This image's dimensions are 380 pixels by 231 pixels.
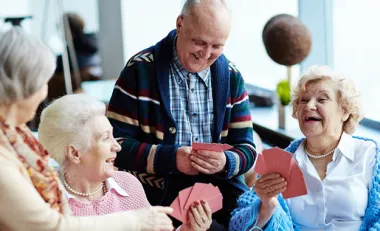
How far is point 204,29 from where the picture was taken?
2.94 m

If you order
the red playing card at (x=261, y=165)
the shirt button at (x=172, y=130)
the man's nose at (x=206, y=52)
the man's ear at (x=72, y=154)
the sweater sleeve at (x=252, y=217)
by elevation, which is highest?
the man's nose at (x=206, y=52)

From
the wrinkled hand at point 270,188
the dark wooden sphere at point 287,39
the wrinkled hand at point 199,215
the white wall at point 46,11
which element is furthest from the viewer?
the white wall at point 46,11

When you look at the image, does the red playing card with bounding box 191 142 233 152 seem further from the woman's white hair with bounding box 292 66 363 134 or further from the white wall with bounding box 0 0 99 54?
the white wall with bounding box 0 0 99 54

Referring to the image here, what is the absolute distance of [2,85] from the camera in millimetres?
1780

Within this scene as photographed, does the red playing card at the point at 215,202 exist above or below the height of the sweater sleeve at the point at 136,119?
below

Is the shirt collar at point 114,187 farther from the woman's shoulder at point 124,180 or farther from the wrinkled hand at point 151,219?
the wrinkled hand at point 151,219

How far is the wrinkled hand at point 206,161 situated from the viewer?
298 cm

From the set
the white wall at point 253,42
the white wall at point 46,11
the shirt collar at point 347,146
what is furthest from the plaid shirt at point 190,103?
the white wall at point 46,11

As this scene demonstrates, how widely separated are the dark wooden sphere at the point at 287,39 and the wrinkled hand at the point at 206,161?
1.46m

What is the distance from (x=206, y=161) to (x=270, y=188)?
0.36m

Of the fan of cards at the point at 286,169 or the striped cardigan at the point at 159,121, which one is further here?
the striped cardigan at the point at 159,121

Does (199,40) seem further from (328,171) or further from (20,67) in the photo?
(20,67)

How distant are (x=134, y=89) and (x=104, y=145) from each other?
2.13 ft

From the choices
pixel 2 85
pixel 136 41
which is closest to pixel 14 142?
pixel 2 85
